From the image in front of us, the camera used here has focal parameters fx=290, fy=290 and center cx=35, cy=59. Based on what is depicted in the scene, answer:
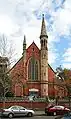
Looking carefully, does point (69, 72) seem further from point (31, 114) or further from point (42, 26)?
point (31, 114)

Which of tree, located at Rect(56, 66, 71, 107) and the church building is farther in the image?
Result: the church building

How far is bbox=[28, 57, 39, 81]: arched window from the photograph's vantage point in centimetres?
7312

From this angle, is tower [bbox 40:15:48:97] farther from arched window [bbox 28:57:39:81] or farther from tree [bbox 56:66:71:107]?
tree [bbox 56:66:71:107]

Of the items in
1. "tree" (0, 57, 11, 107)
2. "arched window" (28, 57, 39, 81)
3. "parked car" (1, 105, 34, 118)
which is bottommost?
"parked car" (1, 105, 34, 118)

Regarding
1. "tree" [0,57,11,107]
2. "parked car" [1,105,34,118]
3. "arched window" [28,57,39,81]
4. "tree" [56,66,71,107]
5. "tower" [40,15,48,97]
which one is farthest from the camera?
"arched window" [28,57,39,81]

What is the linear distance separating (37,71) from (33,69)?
1.15 meters

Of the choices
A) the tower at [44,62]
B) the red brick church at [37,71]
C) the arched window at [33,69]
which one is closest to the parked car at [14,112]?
the red brick church at [37,71]

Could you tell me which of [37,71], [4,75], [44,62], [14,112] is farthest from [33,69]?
[14,112]

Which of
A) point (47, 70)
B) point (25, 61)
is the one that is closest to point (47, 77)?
point (47, 70)

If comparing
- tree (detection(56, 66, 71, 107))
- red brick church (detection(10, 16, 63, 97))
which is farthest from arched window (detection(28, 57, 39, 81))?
tree (detection(56, 66, 71, 107))

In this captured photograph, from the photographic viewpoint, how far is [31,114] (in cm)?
3575

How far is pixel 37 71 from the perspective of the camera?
7375 centimetres

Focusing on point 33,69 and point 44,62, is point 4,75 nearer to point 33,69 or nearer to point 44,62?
point 33,69

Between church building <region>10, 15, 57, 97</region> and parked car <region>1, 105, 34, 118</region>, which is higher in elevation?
church building <region>10, 15, 57, 97</region>
